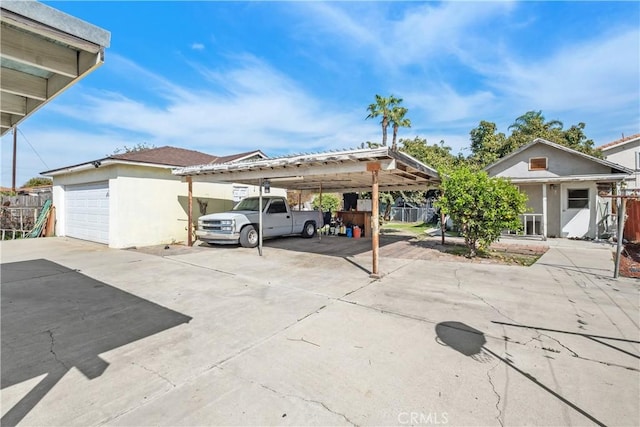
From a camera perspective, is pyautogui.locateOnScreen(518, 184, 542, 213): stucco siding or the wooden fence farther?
the wooden fence

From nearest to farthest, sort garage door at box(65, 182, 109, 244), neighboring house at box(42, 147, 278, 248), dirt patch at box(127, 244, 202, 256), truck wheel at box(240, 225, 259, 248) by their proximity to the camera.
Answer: dirt patch at box(127, 244, 202, 256), truck wheel at box(240, 225, 259, 248), neighboring house at box(42, 147, 278, 248), garage door at box(65, 182, 109, 244)

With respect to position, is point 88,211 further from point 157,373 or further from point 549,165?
point 549,165

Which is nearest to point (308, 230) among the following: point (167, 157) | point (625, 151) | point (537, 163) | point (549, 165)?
point (167, 157)

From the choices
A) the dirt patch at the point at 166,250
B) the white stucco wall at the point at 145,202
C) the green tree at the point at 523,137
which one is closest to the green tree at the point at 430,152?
the green tree at the point at 523,137

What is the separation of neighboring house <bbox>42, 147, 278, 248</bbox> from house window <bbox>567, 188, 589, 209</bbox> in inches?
596

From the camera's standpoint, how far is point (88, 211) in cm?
1262

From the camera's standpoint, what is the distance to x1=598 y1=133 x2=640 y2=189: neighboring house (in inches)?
750

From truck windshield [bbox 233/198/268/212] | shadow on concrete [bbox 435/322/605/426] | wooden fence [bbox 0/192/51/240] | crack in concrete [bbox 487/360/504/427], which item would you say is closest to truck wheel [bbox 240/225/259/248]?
truck windshield [bbox 233/198/268/212]

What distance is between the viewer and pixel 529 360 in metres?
3.15

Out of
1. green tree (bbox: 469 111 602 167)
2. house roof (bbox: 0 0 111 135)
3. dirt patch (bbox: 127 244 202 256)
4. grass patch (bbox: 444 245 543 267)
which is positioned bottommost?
grass patch (bbox: 444 245 543 267)

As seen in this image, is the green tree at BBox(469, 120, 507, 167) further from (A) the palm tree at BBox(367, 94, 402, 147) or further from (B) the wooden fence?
(B) the wooden fence

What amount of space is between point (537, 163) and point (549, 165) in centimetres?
47

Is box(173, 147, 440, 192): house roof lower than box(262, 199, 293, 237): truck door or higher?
higher

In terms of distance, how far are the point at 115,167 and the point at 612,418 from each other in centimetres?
1334
